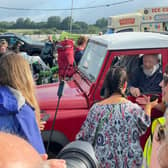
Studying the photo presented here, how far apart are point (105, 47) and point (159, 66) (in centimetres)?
63

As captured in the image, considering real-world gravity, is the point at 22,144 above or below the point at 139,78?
above

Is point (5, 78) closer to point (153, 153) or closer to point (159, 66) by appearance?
point (153, 153)

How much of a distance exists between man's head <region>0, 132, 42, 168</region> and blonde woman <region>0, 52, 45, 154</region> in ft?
4.87

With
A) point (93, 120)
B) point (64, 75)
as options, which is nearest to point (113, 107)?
point (93, 120)

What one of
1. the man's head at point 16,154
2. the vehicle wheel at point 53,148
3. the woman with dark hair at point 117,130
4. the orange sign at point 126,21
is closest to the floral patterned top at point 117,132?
the woman with dark hair at point 117,130

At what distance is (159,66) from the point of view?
439cm

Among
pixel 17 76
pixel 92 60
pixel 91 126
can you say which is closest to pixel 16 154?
pixel 17 76

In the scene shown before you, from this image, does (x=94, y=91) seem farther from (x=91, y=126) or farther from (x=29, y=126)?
(x=29, y=126)

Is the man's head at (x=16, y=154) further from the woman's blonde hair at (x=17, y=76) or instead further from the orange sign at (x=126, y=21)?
the orange sign at (x=126, y=21)

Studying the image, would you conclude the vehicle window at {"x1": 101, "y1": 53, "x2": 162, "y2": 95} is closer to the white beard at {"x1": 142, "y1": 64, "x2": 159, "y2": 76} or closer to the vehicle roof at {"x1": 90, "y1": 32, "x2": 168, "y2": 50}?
the white beard at {"x1": 142, "y1": 64, "x2": 159, "y2": 76}

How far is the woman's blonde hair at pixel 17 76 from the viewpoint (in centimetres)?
262

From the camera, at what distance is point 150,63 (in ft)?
14.5

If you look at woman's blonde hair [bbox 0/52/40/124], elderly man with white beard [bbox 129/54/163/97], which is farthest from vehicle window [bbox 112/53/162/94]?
woman's blonde hair [bbox 0/52/40/124]

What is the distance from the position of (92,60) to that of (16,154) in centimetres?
409
